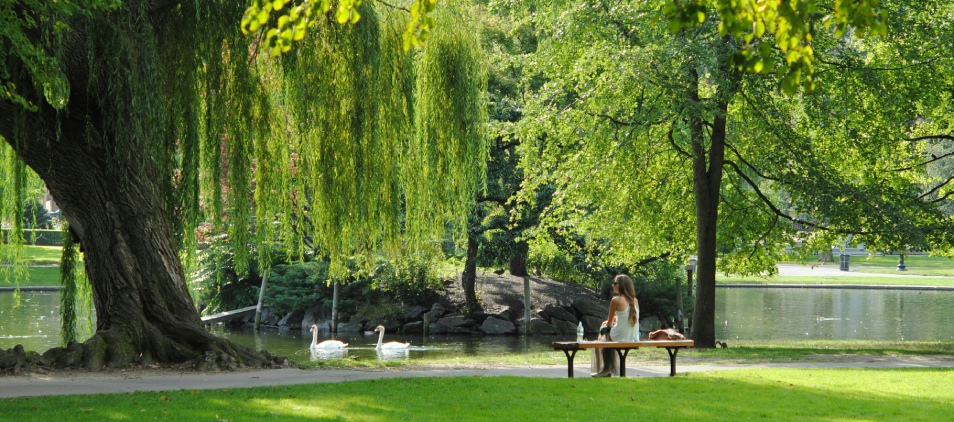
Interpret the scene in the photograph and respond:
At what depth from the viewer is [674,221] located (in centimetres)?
2328

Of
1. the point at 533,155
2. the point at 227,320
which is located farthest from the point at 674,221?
the point at 227,320

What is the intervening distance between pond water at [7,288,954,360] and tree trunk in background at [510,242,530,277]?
2.70 m

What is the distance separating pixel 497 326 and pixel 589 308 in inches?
129

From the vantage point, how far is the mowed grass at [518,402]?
8.80m

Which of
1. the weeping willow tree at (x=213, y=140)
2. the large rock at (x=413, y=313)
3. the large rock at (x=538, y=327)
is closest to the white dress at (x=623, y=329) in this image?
the weeping willow tree at (x=213, y=140)

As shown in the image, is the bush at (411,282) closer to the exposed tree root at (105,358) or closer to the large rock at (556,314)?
the large rock at (556,314)

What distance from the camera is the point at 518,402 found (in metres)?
9.78

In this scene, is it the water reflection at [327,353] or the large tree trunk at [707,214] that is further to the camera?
the water reflection at [327,353]

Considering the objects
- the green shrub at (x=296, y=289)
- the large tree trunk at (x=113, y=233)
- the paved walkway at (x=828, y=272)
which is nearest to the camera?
the large tree trunk at (x=113, y=233)

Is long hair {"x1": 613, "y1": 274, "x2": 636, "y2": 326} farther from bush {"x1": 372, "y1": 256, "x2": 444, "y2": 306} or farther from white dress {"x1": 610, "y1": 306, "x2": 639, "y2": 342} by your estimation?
bush {"x1": 372, "y1": 256, "x2": 444, "y2": 306}

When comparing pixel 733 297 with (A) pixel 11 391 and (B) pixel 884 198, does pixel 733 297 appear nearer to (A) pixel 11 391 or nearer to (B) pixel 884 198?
(B) pixel 884 198

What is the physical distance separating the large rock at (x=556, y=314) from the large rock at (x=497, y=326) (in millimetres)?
1208

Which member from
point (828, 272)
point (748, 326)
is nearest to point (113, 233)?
point (748, 326)

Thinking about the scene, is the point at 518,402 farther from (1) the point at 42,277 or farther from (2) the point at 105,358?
(1) the point at 42,277
